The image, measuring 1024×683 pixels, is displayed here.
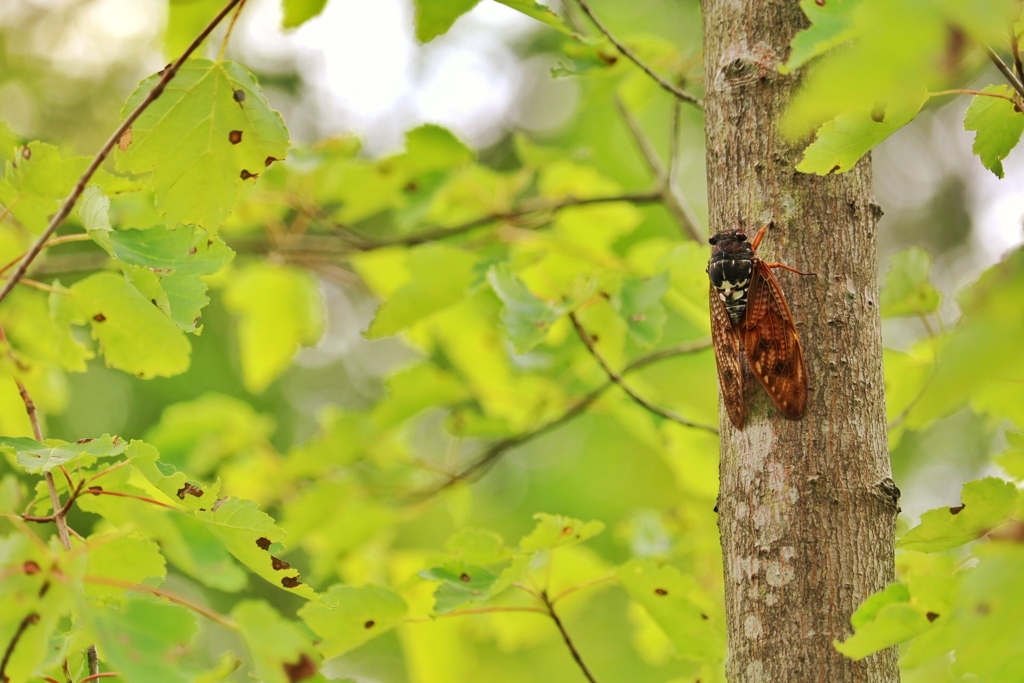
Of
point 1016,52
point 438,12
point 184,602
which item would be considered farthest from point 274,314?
point 1016,52

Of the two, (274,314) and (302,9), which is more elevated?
(274,314)

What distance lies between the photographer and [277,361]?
193cm

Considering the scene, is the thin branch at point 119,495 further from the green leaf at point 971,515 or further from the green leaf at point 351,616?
the green leaf at point 971,515

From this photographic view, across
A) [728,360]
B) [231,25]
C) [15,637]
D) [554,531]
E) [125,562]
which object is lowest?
[15,637]

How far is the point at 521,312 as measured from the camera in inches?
41.6

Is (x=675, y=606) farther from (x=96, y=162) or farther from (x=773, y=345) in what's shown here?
(x=96, y=162)

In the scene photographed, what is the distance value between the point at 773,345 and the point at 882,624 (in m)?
0.26

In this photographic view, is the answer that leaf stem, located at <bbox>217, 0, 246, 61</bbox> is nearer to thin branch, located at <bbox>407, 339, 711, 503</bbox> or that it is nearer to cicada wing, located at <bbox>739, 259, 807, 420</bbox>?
cicada wing, located at <bbox>739, 259, 807, 420</bbox>

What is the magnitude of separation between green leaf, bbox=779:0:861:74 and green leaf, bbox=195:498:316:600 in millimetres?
576

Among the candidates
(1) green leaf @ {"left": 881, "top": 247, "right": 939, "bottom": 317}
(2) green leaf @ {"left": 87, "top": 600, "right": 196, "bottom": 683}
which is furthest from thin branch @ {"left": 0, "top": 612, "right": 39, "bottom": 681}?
(1) green leaf @ {"left": 881, "top": 247, "right": 939, "bottom": 317}

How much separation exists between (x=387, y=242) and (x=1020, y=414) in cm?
98

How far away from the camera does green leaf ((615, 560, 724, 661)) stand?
965 millimetres

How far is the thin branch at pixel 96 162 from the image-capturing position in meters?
0.70

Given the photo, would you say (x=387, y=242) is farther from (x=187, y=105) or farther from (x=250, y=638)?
(x=250, y=638)
